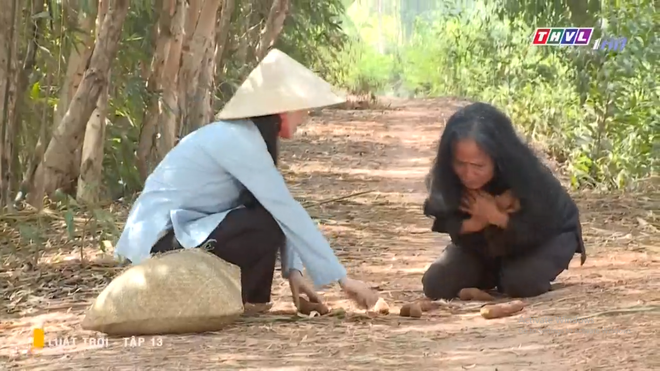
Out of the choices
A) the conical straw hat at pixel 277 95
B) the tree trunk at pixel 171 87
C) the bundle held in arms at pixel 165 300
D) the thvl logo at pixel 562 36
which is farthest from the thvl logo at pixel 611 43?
the bundle held in arms at pixel 165 300

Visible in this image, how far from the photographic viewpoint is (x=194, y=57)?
755 centimetres

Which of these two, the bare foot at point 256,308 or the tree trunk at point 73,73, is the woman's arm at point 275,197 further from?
the tree trunk at point 73,73

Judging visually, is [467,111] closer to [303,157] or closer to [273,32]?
[303,157]

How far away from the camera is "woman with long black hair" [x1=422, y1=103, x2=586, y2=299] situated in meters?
3.94

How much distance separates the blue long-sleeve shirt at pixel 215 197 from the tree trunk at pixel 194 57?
11.8ft

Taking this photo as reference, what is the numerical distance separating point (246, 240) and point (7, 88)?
239cm

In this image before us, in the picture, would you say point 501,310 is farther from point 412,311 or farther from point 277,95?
point 277,95

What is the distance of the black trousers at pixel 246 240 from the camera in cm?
379

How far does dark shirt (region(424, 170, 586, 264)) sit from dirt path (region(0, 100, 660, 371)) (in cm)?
24

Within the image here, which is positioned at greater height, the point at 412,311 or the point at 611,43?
the point at 611,43

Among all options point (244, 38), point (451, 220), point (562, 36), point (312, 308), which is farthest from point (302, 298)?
point (244, 38)

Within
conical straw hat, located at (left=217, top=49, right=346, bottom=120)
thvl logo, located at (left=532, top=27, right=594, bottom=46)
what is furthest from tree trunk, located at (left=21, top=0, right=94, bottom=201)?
thvl logo, located at (left=532, top=27, right=594, bottom=46)

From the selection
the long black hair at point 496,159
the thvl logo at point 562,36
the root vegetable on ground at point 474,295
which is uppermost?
the thvl logo at point 562,36

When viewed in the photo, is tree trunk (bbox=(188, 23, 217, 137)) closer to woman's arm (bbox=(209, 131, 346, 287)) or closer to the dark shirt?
the dark shirt
